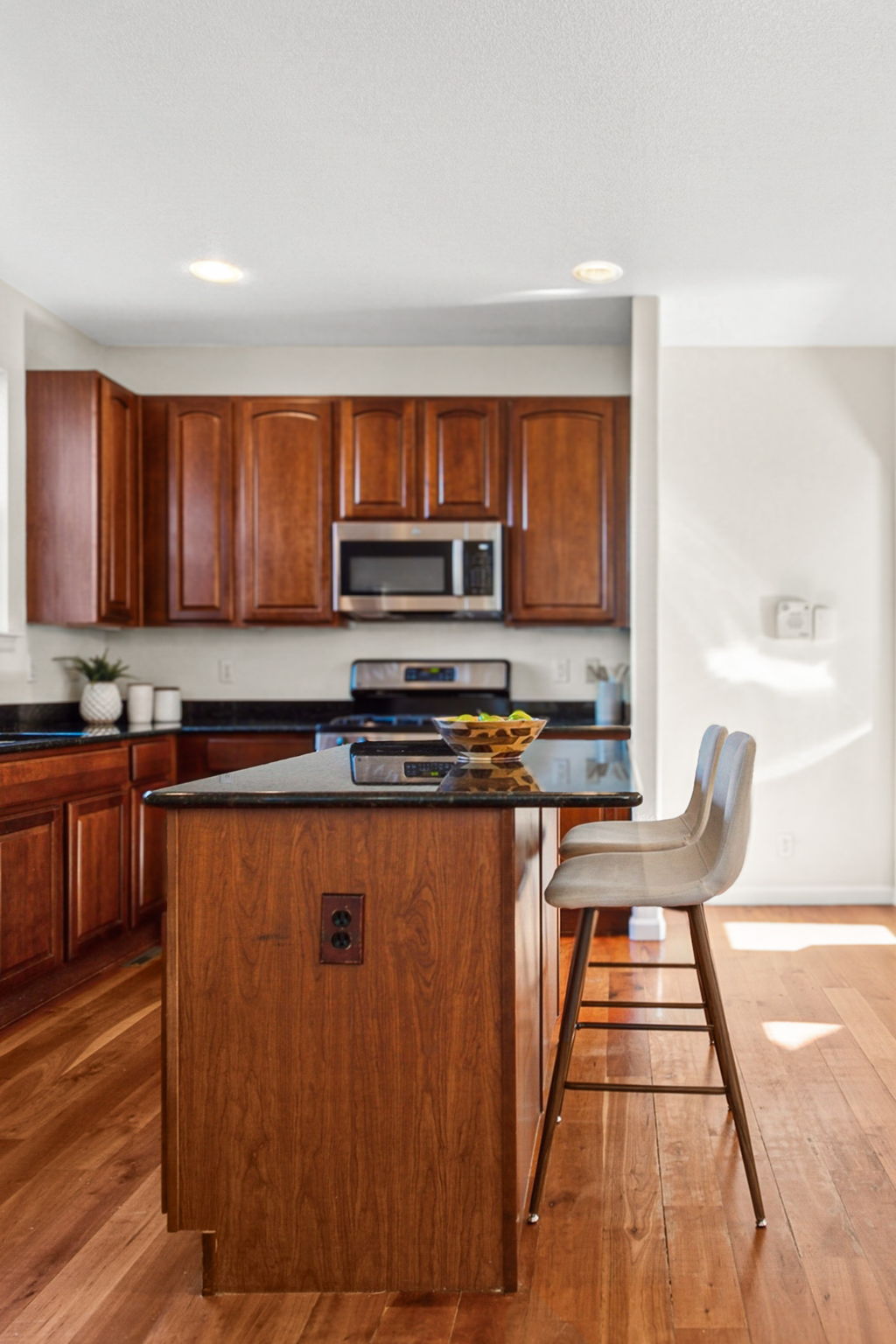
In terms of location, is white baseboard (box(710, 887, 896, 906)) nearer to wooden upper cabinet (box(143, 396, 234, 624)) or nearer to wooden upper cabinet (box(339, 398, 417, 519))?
wooden upper cabinet (box(339, 398, 417, 519))

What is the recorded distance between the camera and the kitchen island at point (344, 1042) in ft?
5.50

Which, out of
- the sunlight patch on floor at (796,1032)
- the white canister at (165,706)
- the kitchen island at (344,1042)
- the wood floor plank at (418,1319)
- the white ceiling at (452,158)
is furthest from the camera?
the white canister at (165,706)

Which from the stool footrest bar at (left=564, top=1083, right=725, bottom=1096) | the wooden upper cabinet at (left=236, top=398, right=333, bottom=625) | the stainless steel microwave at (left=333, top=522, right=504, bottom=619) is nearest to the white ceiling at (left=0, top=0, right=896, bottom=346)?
the wooden upper cabinet at (left=236, top=398, right=333, bottom=625)

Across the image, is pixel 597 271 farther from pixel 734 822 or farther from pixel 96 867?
pixel 96 867

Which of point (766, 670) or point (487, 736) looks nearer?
point (487, 736)

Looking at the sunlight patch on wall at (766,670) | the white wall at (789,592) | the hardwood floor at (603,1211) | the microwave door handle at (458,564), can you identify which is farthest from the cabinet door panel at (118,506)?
the sunlight patch on wall at (766,670)

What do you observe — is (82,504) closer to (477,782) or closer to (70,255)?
(70,255)

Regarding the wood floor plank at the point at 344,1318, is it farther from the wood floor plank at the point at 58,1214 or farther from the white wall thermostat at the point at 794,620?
the white wall thermostat at the point at 794,620

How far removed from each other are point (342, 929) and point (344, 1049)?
7.8 inches

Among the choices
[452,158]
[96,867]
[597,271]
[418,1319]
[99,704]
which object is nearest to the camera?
[418,1319]

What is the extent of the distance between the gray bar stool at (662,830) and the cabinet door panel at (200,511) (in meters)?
2.53

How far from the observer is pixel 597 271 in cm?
378

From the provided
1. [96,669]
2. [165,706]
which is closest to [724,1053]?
[165,706]

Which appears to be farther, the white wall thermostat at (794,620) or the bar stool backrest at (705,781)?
the white wall thermostat at (794,620)
